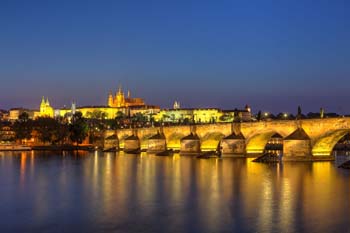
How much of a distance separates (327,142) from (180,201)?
2559 centimetres

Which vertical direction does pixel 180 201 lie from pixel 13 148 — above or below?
below

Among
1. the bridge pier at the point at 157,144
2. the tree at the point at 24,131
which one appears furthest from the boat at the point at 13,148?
the bridge pier at the point at 157,144

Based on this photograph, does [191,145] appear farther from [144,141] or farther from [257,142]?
[144,141]

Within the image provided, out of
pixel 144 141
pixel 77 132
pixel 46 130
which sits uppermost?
A: pixel 46 130

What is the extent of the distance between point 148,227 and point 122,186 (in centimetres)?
1307

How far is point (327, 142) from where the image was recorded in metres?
47.6

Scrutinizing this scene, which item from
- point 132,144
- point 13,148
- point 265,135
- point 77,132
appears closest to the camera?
point 265,135

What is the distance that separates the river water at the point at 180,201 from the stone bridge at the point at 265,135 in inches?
217

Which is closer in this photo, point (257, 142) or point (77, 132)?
point (257, 142)

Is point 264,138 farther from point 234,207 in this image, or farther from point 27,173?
point 234,207

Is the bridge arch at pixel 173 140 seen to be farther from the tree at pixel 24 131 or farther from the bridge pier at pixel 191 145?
the tree at pixel 24 131

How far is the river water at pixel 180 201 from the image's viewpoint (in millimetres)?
20078

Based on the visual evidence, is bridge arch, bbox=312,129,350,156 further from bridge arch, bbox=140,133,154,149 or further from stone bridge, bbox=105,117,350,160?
bridge arch, bbox=140,133,154,149

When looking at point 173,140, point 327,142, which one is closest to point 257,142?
point 327,142
